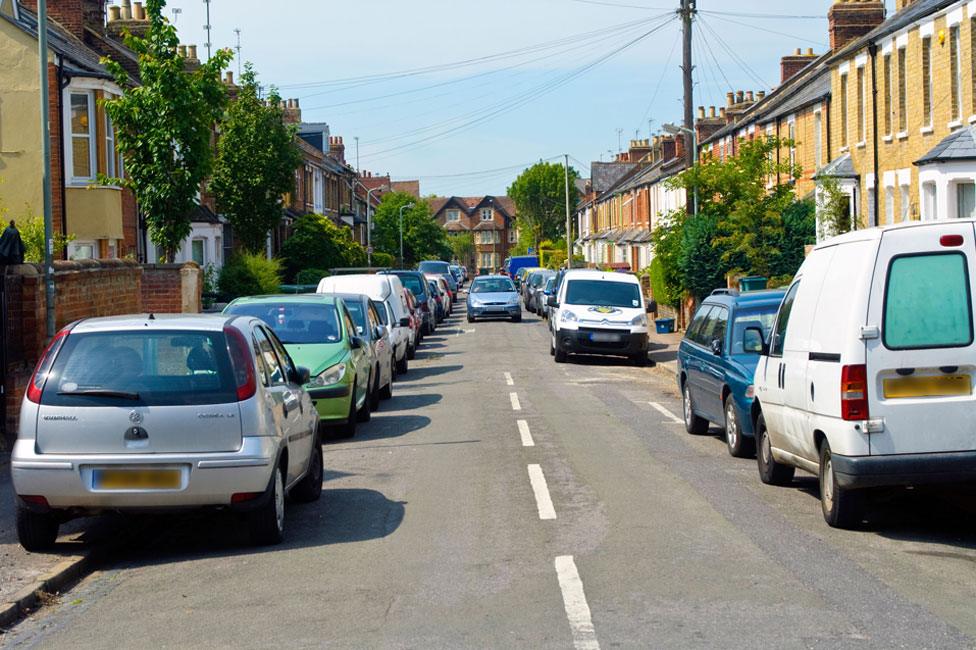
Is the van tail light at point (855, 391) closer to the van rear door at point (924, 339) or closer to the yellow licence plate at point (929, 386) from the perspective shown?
the van rear door at point (924, 339)

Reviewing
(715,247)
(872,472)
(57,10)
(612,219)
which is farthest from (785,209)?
(612,219)

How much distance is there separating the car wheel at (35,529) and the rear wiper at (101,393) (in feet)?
2.91

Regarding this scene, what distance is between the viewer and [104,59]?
2523 cm

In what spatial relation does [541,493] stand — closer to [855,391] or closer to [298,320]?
[855,391]

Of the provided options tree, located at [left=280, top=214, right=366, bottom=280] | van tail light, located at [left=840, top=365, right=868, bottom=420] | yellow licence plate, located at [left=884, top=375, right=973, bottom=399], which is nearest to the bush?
tree, located at [left=280, top=214, right=366, bottom=280]

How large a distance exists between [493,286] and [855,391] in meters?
39.5

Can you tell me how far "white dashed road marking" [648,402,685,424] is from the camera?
1708cm

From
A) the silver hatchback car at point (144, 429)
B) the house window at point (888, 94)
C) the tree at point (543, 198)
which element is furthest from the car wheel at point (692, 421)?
the tree at point (543, 198)

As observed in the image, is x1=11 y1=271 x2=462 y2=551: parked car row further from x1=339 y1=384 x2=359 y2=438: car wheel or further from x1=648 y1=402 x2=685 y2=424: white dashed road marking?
x1=648 y1=402 x2=685 y2=424: white dashed road marking

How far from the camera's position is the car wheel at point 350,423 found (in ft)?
51.1

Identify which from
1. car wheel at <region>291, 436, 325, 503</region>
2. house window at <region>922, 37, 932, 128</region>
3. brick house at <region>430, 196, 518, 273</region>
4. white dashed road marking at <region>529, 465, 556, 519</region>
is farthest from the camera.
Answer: brick house at <region>430, 196, 518, 273</region>

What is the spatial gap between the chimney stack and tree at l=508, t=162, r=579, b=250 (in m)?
95.3

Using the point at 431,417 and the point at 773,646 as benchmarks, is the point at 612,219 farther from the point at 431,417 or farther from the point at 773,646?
the point at 773,646

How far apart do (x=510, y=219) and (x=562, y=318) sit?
145176 mm
